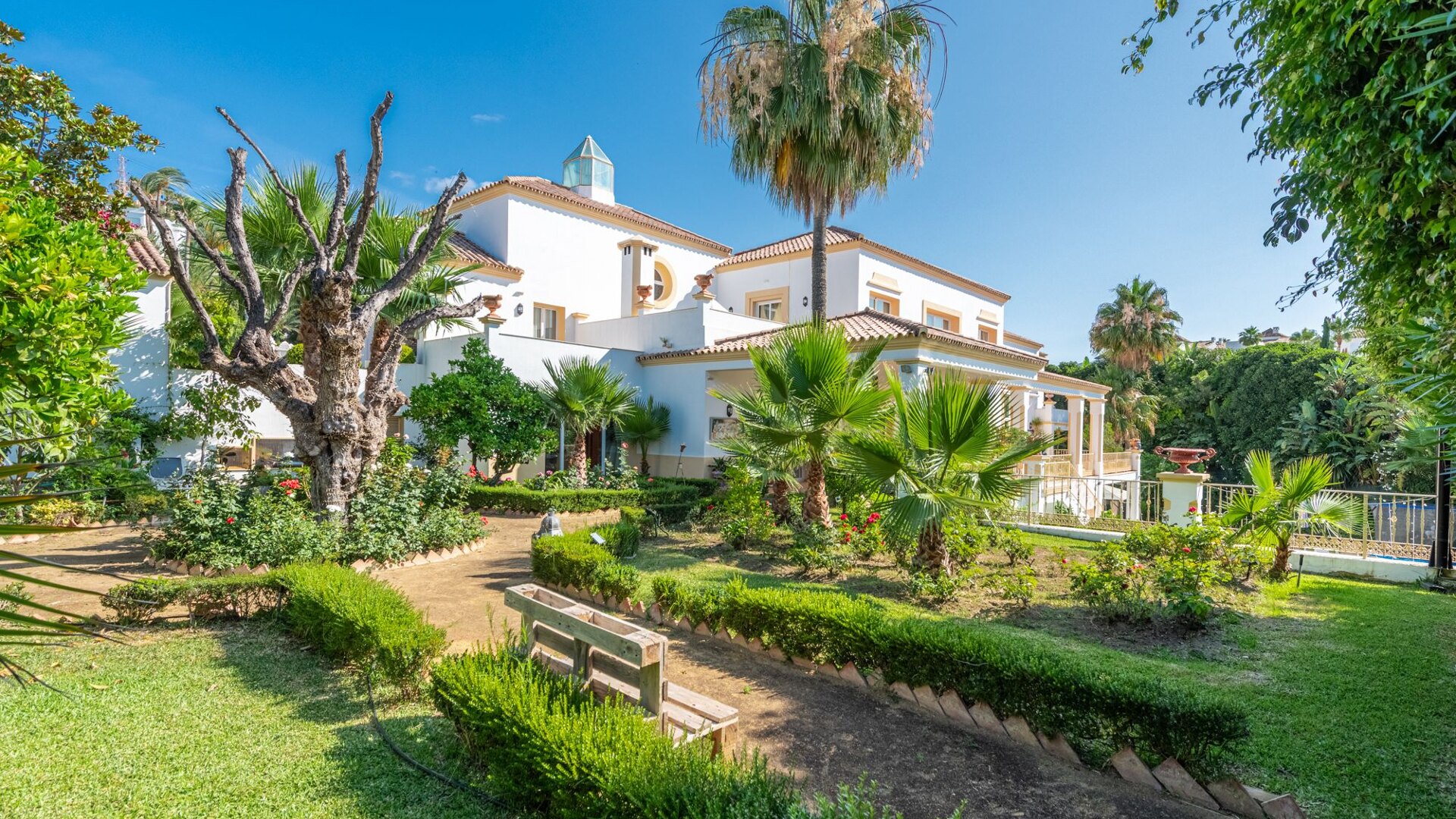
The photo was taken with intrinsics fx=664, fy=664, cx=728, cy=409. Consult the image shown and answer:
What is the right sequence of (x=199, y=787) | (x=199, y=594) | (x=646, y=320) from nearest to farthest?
1. (x=199, y=787)
2. (x=199, y=594)
3. (x=646, y=320)

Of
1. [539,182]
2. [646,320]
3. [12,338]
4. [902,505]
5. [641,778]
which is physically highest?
[539,182]

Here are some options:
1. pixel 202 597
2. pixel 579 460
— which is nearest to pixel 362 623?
pixel 202 597

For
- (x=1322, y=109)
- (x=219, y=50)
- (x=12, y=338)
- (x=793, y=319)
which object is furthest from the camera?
(x=793, y=319)

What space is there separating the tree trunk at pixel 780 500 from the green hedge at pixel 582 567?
3764mm

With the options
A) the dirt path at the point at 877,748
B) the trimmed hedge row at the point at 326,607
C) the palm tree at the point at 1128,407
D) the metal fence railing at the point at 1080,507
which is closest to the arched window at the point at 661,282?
the metal fence railing at the point at 1080,507

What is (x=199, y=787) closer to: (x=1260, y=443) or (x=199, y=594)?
(x=199, y=594)

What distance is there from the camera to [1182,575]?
7395mm

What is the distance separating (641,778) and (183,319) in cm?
2077

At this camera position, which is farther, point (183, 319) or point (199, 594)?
point (183, 319)

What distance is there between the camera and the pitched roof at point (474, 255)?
2133 centimetres

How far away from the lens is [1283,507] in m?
8.92

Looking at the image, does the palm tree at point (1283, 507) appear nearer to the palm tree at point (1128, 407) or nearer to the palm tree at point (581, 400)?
the palm tree at point (581, 400)

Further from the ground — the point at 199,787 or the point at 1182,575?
the point at 1182,575

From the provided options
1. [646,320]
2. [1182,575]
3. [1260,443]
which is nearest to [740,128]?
[646,320]
